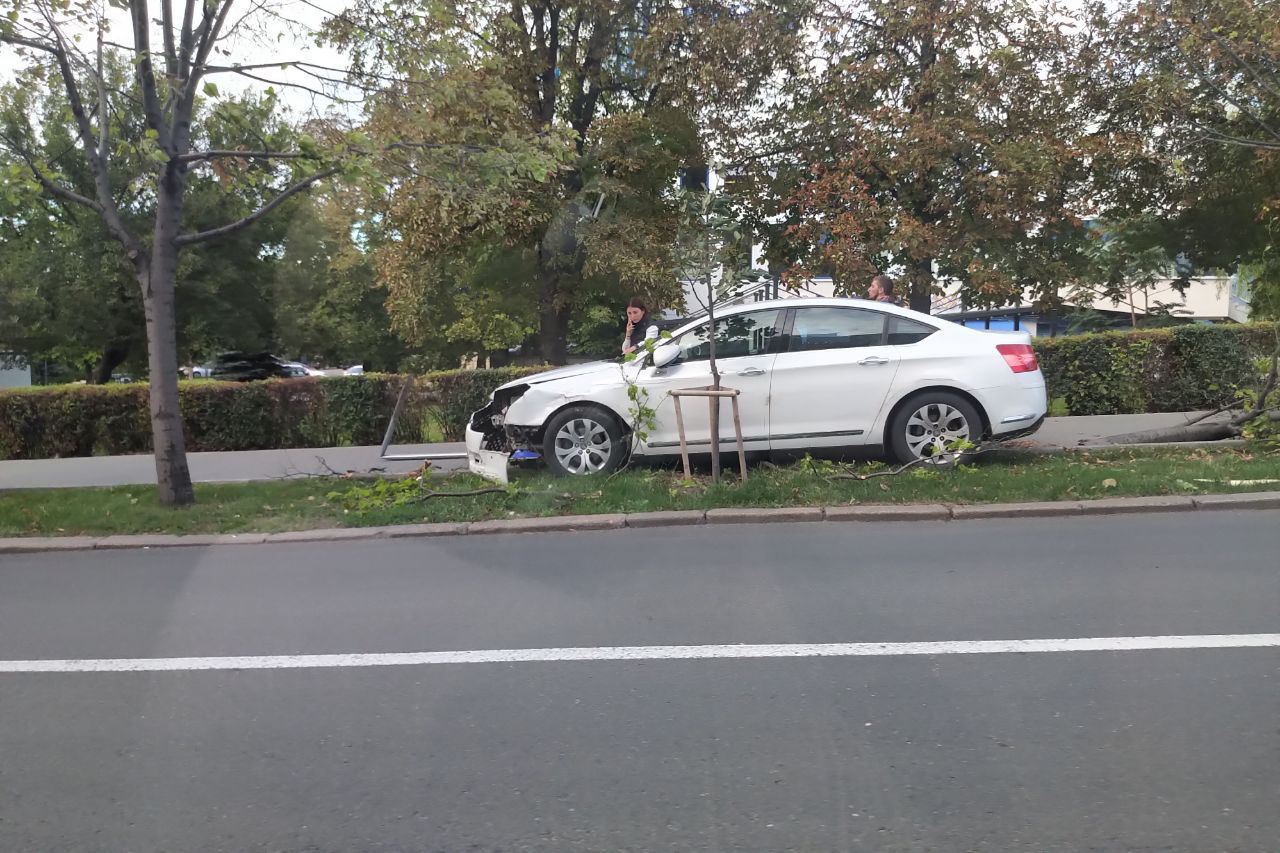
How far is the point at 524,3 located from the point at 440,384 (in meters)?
6.29

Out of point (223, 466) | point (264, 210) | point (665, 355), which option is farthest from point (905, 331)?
point (223, 466)

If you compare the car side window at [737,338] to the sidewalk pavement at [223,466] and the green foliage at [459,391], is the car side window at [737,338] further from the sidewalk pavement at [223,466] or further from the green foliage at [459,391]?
the green foliage at [459,391]

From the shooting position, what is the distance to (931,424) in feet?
30.5

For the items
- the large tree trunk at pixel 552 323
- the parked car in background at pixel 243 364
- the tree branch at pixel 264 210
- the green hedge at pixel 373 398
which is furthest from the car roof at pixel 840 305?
the parked car in background at pixel 243 364

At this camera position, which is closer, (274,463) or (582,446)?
(582,446)

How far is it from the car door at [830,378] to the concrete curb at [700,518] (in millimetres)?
1320

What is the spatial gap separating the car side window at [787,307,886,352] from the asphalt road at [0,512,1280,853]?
9.92ft

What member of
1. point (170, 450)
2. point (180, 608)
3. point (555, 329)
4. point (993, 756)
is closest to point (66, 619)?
point (180, 608)

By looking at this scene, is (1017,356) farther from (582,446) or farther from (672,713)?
(672,713)

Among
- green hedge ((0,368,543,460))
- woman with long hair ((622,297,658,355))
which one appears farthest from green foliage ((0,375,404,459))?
woman with long hair ((622,297,658,355))

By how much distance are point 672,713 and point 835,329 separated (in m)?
5.97

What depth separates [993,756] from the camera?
11.8 ft

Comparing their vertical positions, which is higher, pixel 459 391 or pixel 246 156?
pixel 246 156

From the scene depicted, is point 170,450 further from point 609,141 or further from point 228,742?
point 609,141
